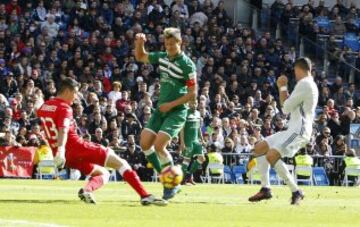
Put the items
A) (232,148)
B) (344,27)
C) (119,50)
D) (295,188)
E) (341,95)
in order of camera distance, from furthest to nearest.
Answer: (344,27) < (341,95) < (119,50) < (232,148) < (295,188)

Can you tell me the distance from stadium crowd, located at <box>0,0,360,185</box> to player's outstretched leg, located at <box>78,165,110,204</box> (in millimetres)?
13406

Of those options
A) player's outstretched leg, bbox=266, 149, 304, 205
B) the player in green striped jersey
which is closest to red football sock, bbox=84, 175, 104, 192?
the player in green striped jersey

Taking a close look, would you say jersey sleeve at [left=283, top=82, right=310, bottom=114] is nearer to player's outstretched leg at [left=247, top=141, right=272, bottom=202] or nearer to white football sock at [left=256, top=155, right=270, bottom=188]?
player's outstretched leg at [left=247, top=141, right=272, bottom=202]

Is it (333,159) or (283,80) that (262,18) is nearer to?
(333,159)

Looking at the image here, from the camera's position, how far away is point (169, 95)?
57.4 feet

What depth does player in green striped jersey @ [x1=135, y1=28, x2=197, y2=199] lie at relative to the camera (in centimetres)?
1720

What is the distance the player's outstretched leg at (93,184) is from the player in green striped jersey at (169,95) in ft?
4.00

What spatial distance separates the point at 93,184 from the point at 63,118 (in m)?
1.08

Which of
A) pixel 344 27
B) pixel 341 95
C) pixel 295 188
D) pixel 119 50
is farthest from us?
pixel 344 27

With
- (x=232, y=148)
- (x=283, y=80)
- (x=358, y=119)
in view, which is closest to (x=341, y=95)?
(x=358, y=119)

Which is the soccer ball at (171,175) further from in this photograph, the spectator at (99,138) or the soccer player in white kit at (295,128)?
the spectator at (99,138)

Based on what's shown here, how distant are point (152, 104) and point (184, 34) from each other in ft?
20.1

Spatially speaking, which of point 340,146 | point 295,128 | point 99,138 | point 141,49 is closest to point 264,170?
point 295,128

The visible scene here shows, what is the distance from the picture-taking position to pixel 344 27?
43.1 m
